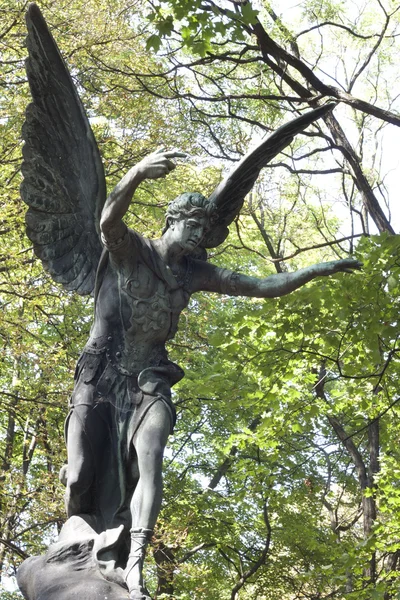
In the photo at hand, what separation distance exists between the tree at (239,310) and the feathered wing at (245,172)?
236cm

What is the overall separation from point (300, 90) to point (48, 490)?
5.75 meters

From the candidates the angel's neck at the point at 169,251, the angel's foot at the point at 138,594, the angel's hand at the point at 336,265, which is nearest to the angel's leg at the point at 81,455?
the angel's foot at the point at 138,594

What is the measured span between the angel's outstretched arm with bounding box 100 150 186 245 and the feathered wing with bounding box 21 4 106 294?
2.24ft

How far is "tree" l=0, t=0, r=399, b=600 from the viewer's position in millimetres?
8867

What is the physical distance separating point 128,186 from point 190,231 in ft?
1.91

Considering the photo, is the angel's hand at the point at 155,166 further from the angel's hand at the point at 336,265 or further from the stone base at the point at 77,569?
the stone base at the point at 77,569

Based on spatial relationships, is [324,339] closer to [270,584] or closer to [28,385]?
[28,385]

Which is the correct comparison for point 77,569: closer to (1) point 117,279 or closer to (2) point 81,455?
(2) point 81,455

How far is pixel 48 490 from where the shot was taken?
11.4 metres

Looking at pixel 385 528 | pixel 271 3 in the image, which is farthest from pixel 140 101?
pixel 385 528

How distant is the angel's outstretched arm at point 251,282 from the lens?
4.96m

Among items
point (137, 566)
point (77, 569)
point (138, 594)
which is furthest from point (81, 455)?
point (138, 594)

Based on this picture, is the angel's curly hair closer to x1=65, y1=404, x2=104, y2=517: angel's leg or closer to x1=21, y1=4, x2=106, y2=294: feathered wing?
x1=21, y1=4, x2=106, y2=294: feathered wing

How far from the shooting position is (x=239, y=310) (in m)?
13.9
